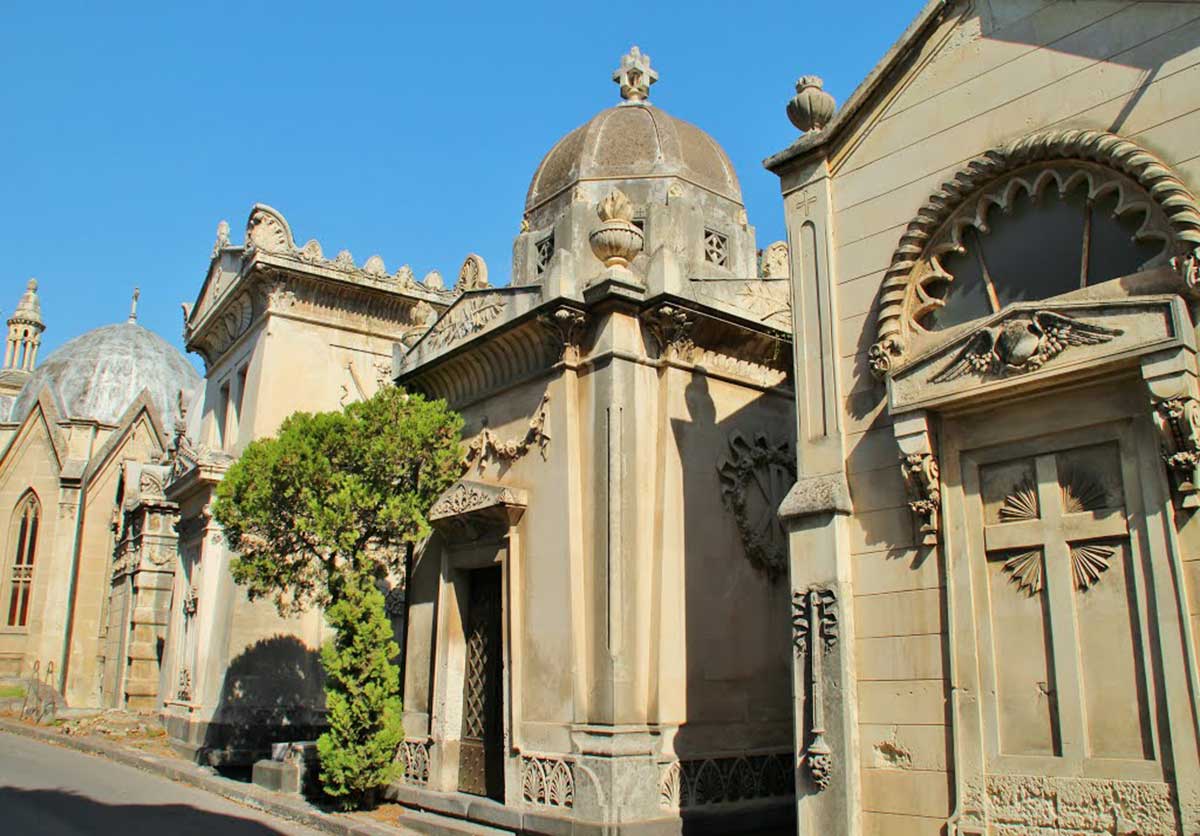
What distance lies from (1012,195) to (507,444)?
6848 millimetres

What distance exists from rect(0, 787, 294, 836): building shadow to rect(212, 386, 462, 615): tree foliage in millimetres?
3159

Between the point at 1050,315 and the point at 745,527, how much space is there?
5.65 m

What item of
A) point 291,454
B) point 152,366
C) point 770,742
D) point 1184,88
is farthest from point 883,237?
point 152,366

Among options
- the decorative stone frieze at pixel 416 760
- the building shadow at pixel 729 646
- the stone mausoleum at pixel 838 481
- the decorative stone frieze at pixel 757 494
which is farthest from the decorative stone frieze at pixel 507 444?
the decorative stone frieze at pixel 416 760

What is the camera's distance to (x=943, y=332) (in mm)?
8062

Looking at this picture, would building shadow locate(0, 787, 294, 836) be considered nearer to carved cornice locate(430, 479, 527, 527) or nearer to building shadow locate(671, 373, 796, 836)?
carved cornice locate(430, 479, 527, 527)

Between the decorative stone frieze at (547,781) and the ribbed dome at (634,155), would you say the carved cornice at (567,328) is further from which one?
the decorative stone frieze at (547,781)

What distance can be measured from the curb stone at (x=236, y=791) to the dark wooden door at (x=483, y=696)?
0.89 metres

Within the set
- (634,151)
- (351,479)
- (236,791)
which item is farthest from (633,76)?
(236,791)

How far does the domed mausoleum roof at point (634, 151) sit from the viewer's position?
1473cm

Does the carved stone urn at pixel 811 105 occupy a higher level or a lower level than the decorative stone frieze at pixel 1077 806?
higher

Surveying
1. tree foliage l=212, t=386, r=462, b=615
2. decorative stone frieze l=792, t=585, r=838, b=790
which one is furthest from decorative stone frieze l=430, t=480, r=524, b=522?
decorative stone frieze l=792, t=585, r=838, b=790

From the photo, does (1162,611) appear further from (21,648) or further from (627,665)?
(21,648)

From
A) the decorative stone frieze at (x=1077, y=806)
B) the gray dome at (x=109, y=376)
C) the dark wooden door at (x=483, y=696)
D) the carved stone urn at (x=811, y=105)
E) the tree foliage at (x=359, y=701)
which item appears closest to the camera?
the decorative stone frieze at (x=1077, y=806)
